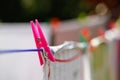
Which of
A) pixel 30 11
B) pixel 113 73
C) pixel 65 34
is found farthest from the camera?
pixel 30 11

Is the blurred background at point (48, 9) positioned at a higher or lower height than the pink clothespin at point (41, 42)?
higher

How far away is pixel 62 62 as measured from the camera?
265cm

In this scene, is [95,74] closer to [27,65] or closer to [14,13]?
[27,65]

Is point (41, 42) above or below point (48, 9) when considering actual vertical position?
below

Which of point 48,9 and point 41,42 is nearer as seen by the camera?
point 41,42

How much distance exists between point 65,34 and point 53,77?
4.36 meters

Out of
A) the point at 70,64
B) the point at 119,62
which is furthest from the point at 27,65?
the point at 119,62

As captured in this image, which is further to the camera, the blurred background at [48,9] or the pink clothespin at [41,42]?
the blurred background at [48,9]

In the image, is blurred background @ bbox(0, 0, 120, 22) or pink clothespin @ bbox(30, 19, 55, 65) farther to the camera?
blurred background @ bbox(0, 0, 120, 22)

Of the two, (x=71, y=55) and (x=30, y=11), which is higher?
(x=30, y=11)

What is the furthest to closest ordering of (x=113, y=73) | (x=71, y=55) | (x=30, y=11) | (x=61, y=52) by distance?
(x=30, y=11) → (x=113, y=73) → (x=71, y=55) → (x=61, y=52)

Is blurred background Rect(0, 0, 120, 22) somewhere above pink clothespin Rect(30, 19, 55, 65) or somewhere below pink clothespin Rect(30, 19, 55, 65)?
above

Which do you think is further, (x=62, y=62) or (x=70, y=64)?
(x=70, y=64)

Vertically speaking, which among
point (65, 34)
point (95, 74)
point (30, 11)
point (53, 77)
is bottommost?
point (53, 77)
